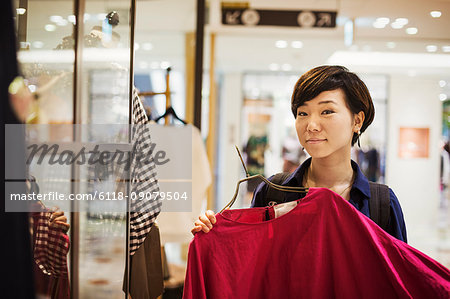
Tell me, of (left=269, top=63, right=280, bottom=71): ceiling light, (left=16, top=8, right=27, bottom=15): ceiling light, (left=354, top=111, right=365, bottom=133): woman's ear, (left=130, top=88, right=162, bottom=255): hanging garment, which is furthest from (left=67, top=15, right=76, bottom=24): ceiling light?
(left=269, top=63, right=280, bottom=71): ceiling light

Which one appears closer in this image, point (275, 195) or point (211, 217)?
point (211, 217)

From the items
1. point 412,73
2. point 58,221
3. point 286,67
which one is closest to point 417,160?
point 412,73

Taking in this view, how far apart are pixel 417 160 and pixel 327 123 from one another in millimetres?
1737

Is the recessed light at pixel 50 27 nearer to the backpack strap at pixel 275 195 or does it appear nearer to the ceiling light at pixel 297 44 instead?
the backpack strap at pixel 275 195

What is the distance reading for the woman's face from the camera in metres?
1.31

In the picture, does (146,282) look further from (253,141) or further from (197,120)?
(253,141)

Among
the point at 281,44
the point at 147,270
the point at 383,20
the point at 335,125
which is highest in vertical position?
the point at 281,44

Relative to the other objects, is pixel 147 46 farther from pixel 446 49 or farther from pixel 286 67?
pixel 446 49

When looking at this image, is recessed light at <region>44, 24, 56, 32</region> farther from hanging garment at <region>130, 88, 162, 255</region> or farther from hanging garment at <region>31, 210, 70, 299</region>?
hanging garment at <region>31, 210, 70, 299</region>

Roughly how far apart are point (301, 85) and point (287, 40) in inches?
160

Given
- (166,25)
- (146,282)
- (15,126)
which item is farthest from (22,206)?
(166,25)

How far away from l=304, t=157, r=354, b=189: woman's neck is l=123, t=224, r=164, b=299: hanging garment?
723 mm

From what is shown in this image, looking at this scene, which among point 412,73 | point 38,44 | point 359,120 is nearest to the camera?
point 359,120

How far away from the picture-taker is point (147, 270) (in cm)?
156
